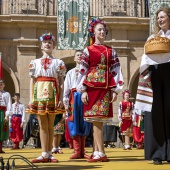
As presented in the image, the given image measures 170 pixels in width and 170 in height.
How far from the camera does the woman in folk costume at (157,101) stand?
20.7 feet

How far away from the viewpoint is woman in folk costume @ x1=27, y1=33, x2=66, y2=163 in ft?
23.2

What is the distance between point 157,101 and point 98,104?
0.87 metres

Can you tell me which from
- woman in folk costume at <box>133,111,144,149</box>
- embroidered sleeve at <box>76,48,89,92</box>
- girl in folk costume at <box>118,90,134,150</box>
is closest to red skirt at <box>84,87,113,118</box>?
embroidered sleeve at <box>76,48,89,92</box>

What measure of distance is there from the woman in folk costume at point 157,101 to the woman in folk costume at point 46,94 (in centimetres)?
128

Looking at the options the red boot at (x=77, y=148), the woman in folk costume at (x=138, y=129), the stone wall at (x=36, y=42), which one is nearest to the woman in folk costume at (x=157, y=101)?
the red boot at (x=77, y=148)

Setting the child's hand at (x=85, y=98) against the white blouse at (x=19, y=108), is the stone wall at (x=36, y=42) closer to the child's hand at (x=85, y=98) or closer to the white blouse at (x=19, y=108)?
the white blouse at (x=19, y=108)

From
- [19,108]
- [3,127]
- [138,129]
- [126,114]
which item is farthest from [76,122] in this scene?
[19,108]

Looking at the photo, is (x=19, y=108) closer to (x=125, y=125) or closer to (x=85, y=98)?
(x=125, y=125)

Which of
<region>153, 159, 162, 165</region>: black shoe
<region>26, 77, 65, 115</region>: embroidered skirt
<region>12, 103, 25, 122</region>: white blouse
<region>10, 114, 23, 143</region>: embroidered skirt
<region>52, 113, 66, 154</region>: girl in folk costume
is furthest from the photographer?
<region>10, 114, 23, 143</region>: embroidered skirt

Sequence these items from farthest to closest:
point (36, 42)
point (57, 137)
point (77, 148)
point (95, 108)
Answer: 1. point (36, 42)
2. point (57, 137)
3. point (77, 148)
4. point (95, 108)

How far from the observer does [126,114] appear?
1505 cm

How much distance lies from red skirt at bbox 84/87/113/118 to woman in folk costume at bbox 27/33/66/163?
0.43 meters

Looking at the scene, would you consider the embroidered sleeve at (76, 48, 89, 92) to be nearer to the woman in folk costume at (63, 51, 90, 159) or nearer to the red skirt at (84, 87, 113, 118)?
the red skirt at (84, 87, 113, 118)

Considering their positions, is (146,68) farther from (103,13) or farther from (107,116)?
(103,13)
